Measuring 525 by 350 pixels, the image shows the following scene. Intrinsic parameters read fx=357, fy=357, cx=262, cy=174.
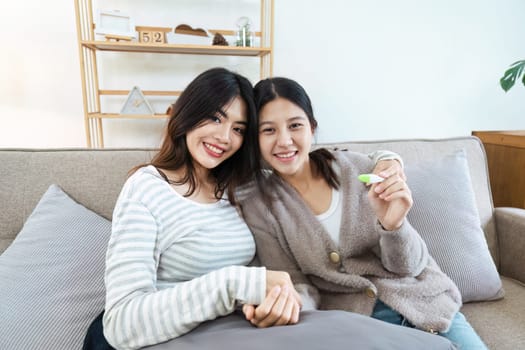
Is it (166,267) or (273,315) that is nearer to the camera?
(273,315)

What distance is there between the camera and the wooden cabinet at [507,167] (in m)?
1.67

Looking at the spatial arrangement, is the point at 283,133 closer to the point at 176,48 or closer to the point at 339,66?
the point at 176,48

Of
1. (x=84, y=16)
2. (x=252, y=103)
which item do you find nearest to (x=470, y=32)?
(x=252, y=103)

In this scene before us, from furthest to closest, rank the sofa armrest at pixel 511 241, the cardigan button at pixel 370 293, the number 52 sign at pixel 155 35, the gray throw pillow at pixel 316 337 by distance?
the number 52 sign at pixel 155 35, the sofa armrest at pixel 511 241, the cardigan button at pixel 370 293, the gray throw pillow at pixel 316 337

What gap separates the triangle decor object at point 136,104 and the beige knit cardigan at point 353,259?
1.27 metres

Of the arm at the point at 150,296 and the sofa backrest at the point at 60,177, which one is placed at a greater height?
the sofa backrest at the point at 60,177

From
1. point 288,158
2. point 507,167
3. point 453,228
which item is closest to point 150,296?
point 288,158

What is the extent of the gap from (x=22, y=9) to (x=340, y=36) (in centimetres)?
187

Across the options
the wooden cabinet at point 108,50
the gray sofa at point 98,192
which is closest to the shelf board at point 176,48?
the wooden cabinet at point 108,50

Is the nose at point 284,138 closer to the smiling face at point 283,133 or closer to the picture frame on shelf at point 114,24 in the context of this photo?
the smiling face at point 283,133

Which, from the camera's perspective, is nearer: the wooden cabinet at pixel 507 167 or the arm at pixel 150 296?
the arm at pixel 150 296

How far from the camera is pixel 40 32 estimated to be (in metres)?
2.02

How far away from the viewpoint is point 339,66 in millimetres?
2357

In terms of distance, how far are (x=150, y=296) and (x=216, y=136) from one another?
418 millimetres
